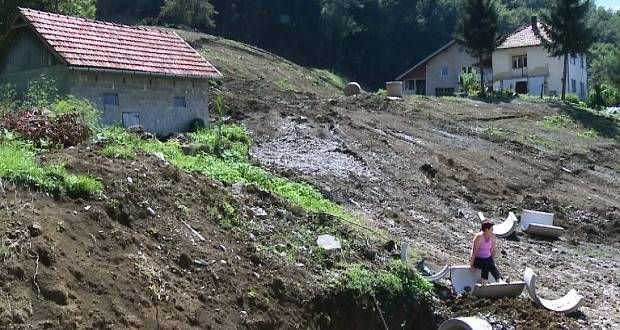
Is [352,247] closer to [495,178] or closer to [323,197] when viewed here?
[323,197]

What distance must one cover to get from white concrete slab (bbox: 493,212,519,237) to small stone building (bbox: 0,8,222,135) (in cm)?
997

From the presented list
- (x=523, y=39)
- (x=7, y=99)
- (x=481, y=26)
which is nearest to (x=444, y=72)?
(x=523, y=39)

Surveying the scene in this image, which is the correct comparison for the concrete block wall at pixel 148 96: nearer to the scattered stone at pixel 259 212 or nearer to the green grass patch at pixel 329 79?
the scattered stone at pixel 259 212

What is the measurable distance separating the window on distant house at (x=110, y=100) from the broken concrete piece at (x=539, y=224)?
1141cm

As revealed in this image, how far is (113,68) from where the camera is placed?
2180 cm

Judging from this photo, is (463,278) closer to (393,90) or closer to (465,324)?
(465,324)

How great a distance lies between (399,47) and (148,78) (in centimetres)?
6850

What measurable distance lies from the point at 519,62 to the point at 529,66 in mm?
1057

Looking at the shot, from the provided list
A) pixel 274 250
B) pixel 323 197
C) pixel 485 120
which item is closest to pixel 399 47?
pixel 485 120

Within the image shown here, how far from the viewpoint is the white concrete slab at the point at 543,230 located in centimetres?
2023

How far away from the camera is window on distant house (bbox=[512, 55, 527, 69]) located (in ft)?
181

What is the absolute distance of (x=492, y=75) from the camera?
57.8 m

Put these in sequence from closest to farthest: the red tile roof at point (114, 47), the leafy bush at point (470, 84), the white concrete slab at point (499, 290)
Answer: the white concrete slab at point (499, 290)
the red tile roof at point (114, 47)
the leafy bush at point (470, 84)

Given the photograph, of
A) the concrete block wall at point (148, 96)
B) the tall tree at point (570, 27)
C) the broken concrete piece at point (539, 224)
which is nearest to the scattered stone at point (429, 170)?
the broken concrete piece at point (539, 224)
